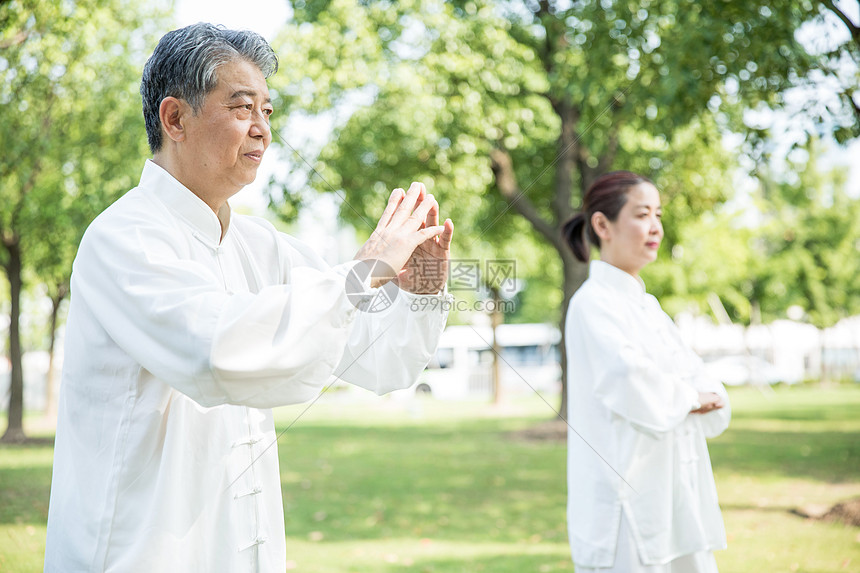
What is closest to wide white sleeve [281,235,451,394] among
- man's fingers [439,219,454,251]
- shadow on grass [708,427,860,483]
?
man's fingers [439,219,454,251]

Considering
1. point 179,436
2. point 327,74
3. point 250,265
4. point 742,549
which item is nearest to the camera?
point 179,436

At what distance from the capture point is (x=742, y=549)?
249 inches

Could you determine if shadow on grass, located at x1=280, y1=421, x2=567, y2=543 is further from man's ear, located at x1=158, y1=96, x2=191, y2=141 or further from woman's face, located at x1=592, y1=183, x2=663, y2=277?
man's ear, located at x1=158, y1=96, x2=191, y2=141

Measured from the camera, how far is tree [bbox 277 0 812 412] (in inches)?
364

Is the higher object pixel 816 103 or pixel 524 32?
pixel 524 32

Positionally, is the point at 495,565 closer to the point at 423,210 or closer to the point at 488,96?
the point at 423,210

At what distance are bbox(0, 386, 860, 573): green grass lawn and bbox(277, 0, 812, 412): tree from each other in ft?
10.5

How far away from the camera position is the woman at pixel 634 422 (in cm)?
290

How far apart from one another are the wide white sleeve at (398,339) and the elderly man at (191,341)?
8cm

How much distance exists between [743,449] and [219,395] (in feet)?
40.3

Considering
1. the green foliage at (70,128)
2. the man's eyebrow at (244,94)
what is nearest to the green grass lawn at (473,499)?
the green foliage at (70,128)

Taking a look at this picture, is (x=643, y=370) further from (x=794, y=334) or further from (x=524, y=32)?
(x=794, y=334)

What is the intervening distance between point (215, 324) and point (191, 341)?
0.06m

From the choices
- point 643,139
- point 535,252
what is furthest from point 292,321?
point 535,252
